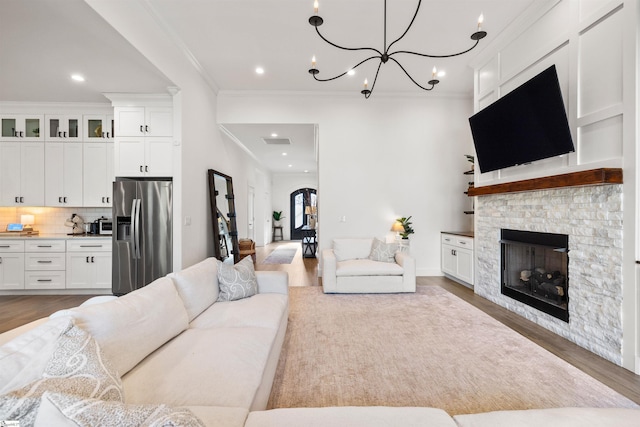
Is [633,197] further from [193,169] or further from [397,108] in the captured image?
[193,169]

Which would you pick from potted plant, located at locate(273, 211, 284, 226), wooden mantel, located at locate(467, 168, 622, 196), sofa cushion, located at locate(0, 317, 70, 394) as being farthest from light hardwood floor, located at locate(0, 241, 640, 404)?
potted plant, located at locate(273, 211, 284, 226)

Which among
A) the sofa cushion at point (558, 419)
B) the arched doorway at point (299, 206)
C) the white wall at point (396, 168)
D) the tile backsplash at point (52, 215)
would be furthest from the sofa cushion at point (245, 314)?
the arched doorway at point (299, 206)

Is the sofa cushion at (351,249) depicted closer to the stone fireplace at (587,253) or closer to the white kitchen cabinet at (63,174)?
the stone fireplace at (587,253)

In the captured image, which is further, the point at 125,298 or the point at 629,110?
the point at 629,110

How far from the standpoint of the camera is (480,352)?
8.13ft

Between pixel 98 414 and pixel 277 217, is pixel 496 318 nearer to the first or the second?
pixel 98 414

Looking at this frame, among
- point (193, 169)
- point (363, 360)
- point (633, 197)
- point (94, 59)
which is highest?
point (94, 59)

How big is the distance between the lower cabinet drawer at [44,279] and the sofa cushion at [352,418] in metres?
4.63

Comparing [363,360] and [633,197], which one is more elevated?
[633,197]

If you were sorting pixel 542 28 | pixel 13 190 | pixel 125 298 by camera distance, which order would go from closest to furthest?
1. pixel 125 298
2. pixel 542 28
3. pixel 13 190

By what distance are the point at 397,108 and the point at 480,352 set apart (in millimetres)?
4245

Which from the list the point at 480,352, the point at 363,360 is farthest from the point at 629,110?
the point at 363,360

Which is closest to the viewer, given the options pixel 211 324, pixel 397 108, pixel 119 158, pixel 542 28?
pixel 211 324

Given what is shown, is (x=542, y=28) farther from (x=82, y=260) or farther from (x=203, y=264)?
(x=82, y=260)
